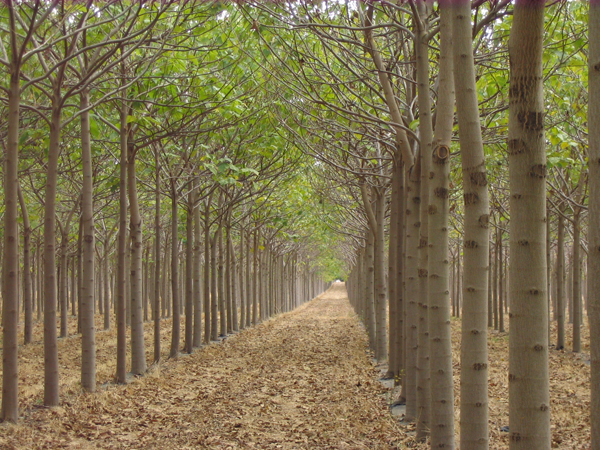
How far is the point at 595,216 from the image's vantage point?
76.9 inches

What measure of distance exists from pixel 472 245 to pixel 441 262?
125 cm

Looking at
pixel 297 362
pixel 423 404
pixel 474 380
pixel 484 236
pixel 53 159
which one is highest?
pixel 53 159

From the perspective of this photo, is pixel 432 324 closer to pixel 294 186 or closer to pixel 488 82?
pixel 488 82

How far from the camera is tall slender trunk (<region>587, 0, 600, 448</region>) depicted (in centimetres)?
193

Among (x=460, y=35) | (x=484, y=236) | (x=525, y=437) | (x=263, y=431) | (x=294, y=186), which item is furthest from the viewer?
(x=294, y=186)

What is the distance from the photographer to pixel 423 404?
6059 mm

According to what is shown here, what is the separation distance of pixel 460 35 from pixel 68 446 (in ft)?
19.2

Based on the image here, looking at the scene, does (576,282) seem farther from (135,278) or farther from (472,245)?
(472,245)

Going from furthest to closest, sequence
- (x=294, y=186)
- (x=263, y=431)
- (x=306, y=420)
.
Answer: (x=294, y=186)
(x=306, y=420)
(x=263, y=431)

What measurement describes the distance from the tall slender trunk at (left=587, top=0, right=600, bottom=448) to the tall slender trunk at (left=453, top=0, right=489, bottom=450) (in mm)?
1287

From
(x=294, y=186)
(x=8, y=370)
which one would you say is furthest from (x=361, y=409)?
(x=294, y=186)

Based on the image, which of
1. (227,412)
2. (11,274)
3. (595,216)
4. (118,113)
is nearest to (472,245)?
(595,216)

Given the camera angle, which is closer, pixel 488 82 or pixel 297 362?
pixel 488 82

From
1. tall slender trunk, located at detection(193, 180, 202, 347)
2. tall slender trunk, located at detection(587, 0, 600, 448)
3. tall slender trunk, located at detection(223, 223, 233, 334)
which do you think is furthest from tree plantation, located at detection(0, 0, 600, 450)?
tall slender trunk, located at detection(223, 223, 233, 334)
